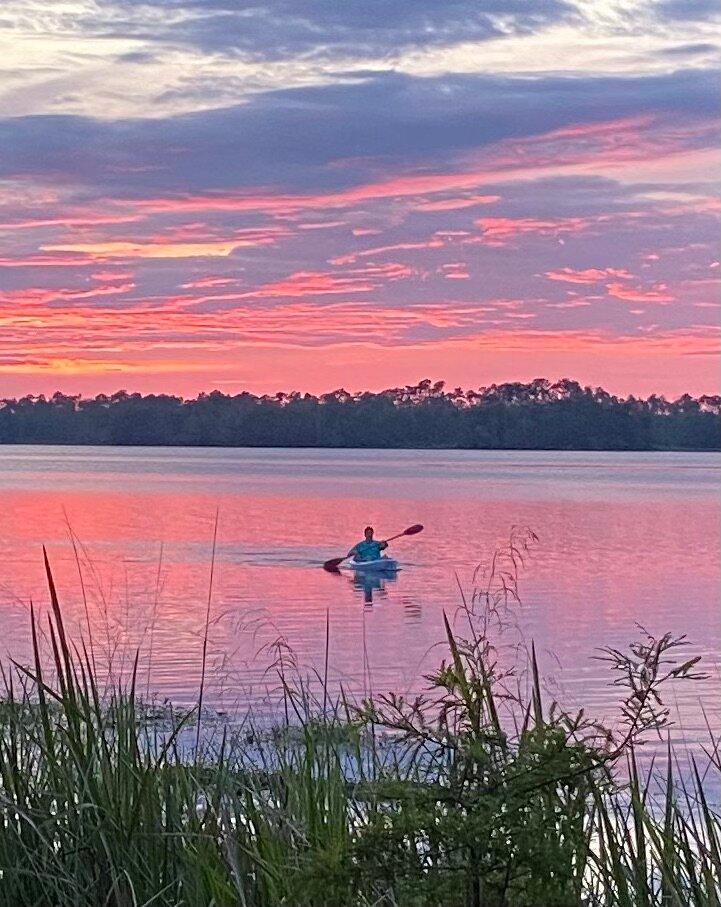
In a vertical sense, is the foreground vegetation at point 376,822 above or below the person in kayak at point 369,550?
above

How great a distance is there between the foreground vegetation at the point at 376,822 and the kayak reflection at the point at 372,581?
23436mm

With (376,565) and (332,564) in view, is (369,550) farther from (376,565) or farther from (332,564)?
(332,564)

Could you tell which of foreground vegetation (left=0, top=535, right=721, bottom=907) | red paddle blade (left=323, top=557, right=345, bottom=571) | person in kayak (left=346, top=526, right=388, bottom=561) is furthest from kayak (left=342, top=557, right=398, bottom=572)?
foreground vegetation (left=0, top=535, right=721, bottom=907)

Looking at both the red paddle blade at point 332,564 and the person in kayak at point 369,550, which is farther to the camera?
the red paddle blade at point 332,564

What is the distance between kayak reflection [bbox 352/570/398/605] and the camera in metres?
29.2

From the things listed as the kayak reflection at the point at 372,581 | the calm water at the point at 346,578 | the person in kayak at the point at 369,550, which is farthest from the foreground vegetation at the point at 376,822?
the person in kayak at the point at 369,550

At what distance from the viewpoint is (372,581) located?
3081cm

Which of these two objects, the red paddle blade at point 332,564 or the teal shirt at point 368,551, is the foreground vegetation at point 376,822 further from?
the red paddle blade at point 332,564

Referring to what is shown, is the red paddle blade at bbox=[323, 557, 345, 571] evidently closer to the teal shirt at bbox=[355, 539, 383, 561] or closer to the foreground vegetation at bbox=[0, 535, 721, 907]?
the teal shirt at bbox=[355, 539, 383, 561]

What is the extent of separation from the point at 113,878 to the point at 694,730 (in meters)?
7.69

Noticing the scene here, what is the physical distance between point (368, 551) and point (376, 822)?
27882 mm

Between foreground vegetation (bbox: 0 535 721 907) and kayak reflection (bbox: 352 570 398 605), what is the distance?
2344cm

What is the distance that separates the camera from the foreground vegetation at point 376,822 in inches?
127

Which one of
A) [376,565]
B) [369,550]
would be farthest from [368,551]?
[376,565]
